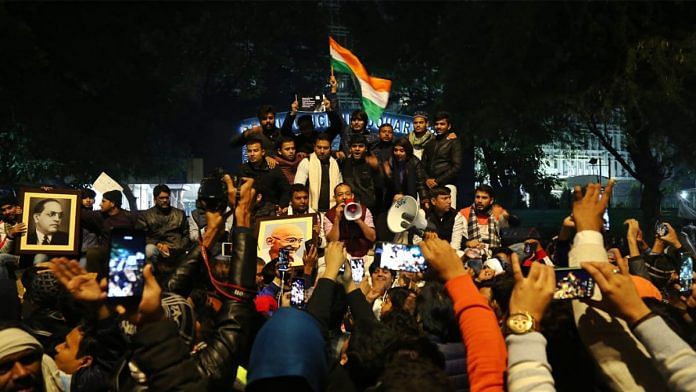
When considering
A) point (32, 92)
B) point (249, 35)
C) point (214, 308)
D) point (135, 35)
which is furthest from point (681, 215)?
point (214, 308)

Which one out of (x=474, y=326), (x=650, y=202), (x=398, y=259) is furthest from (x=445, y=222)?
(x=650, y=202)

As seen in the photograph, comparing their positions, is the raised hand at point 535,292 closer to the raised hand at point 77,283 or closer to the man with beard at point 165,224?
the raised hand at point 77,283

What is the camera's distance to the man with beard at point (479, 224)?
1018 centimetres

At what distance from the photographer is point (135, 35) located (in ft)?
84.3

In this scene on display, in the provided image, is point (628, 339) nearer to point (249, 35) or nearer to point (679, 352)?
point (679, 352)

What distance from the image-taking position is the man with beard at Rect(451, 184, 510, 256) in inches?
401

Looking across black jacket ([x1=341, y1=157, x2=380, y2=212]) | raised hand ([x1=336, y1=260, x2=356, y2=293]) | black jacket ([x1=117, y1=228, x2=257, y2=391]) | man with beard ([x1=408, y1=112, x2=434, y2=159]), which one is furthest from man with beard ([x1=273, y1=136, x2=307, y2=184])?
black jacket ([x1=117, y1=228, x2=257, y2=391])

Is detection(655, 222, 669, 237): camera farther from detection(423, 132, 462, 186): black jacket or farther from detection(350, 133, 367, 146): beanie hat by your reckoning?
detection(350, 133, 367, 146): beanie hat

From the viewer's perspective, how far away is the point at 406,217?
979cm

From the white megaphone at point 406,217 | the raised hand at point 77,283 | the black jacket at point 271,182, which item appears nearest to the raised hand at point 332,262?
the raised hand at point 77,283

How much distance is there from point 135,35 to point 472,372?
79.7ft

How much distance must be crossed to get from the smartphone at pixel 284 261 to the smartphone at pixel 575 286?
3820mm

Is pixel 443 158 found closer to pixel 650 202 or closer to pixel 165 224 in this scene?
pixel 165 224

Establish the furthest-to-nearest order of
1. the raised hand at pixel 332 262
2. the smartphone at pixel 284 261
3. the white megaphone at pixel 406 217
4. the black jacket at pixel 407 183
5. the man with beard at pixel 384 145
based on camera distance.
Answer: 1. the man with beard at pixel 384 145
2. the black jacket at pixel 407 183
3. the white megaphone at pixel 406 217
4. the smartphone at pixel 284 261
5. the raised hand at pixel 332 262
